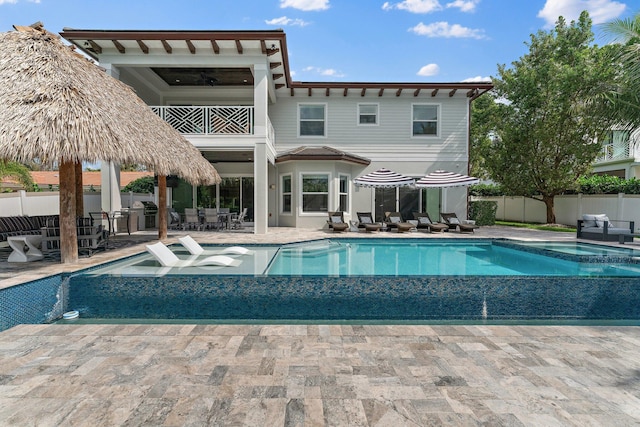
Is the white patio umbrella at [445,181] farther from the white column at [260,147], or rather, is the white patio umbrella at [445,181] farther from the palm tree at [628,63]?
the white column at [260,147]

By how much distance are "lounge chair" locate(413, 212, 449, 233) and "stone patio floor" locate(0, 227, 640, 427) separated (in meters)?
9.91

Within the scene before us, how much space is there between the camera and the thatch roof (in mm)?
6488

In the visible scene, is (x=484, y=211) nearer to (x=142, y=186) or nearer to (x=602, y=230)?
(x=602, y=230)

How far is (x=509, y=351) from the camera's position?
3.78m

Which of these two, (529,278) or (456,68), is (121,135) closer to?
(529,278)

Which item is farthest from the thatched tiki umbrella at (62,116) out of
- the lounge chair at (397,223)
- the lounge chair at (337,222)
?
the lounge chair at (397,223)

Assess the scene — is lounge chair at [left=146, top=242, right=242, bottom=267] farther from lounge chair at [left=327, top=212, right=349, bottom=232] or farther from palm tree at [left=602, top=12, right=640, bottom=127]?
palm tree at [left=602, top=12, right=640, bottom=127]

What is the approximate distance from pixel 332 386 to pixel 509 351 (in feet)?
6.67

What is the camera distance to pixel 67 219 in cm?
734

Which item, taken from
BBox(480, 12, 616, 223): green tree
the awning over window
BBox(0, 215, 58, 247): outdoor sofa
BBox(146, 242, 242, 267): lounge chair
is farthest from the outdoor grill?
BBox(480, 12, 616, 223): green tree

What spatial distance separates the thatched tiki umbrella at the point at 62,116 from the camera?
21.3 feet

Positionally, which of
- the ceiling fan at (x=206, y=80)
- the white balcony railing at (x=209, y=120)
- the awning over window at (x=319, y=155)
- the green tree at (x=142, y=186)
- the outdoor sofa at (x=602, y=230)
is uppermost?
the ceiling fan at (x=206, y=80)

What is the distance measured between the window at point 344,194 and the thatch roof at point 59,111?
346 inches

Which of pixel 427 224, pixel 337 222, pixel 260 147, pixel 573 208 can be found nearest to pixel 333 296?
pixel 260 147
